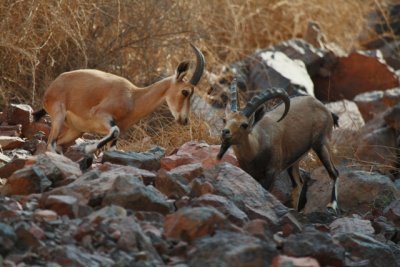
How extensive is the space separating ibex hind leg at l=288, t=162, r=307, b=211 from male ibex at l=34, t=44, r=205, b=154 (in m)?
1.25

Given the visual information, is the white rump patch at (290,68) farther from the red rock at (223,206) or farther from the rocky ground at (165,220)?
the red rock at (223,206)

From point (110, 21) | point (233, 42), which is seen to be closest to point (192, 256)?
point (110, 21)

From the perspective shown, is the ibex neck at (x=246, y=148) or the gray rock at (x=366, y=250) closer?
the gray rock at (x=366, y=250)

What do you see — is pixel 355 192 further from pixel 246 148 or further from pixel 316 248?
pixel 316 248

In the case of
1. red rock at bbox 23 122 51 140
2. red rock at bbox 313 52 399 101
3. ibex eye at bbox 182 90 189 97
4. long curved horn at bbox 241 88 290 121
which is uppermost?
long curved horn at bbox 241 88 290 121

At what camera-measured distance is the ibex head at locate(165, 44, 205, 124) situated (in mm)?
10227

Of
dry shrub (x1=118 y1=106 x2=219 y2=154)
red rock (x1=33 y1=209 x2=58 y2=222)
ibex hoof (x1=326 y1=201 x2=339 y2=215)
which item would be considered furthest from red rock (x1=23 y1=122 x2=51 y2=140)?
red rock (x1=33 y1=209 x2=58 y2=222)

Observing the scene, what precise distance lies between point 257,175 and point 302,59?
722cm

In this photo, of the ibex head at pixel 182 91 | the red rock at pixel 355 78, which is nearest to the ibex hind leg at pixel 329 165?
the ibex head at pixel 182 91

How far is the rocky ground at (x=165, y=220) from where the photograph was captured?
6.22 m

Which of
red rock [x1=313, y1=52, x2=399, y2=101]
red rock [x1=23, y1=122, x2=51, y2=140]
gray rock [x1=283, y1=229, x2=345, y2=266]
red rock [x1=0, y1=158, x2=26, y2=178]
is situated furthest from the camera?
red rock [x1=313, y1=52, x2=399, y2=101]

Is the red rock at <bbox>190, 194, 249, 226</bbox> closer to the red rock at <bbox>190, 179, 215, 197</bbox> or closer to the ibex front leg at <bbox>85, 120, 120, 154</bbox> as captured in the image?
the red rock at <bbox>190, 179, 215, 197</bbox>

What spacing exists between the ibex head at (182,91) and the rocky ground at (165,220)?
1.24 feet

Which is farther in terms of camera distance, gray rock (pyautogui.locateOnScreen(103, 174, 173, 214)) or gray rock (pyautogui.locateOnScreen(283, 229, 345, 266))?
gray rock (pyautogui.locateOnScreen(103, 174, 173, 214))
